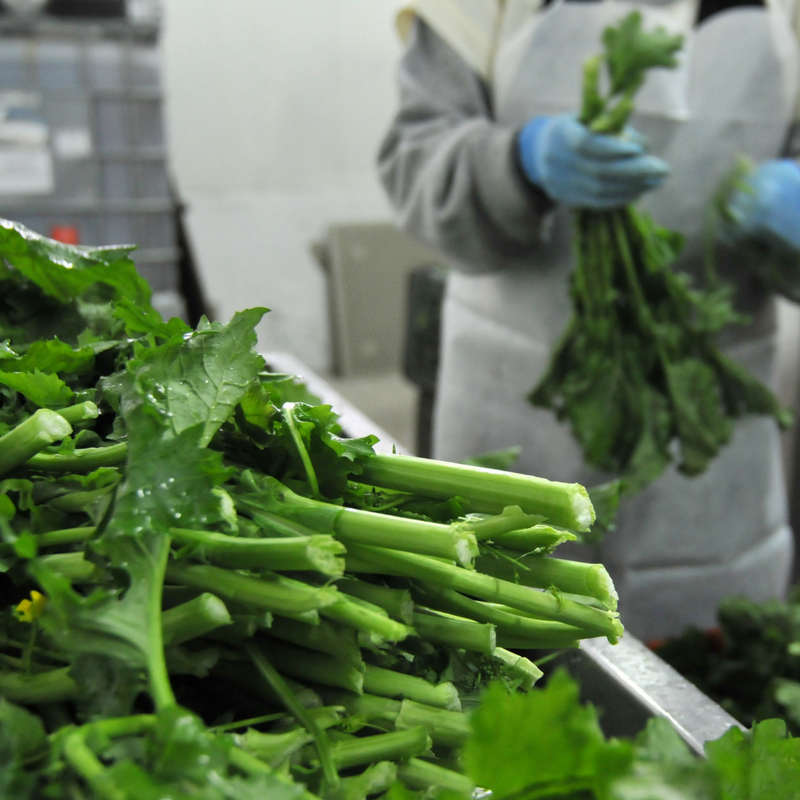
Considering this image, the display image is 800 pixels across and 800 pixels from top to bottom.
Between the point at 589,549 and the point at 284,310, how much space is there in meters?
2.44

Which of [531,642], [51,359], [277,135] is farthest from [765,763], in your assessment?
[277,135]

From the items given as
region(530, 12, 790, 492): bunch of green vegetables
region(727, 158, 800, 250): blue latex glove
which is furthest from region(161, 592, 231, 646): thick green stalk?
region(727, 158, 800, 250): blue latex glove

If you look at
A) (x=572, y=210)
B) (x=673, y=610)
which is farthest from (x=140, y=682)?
(x=673, y=610)

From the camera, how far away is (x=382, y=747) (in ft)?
1.26

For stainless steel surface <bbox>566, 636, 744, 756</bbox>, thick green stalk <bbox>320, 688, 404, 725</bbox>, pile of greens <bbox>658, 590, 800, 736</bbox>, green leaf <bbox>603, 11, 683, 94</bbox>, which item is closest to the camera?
thick green stalk <bbox>320, 688, 404, 725</bbox>

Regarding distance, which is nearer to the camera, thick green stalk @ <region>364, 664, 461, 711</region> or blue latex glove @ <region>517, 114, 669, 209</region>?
thick green stalk @ <region>364, 664, 461, 711</region>

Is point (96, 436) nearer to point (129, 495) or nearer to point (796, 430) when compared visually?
point (129, 495)

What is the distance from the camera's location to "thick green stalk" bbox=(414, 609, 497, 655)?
0.40m

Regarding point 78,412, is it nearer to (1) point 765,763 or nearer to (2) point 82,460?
(2) point 82,460

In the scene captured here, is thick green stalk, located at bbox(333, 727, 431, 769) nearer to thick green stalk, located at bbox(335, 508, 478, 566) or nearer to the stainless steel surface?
thick green stalk, located at bbox(335, 508, 478, 566)

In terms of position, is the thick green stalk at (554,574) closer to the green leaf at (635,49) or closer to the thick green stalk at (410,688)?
the thick green stalk at (410,688)

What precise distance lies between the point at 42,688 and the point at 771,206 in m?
1.34

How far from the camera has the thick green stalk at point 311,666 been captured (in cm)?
39

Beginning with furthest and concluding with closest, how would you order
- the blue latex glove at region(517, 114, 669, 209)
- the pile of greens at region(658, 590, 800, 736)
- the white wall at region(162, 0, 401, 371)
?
1. the white wall at region(162, 0, 401, 371)
2. the blue latex glove at region(517, 114, 669, 209)
3. the pile of greens at region(658, 590, 800, 736)
